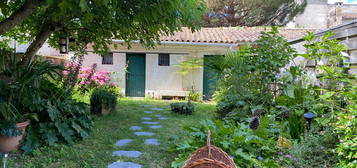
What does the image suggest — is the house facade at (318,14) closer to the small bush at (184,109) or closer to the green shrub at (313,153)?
the small bush at (184,109)

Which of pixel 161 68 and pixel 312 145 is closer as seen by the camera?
pixel 312 145

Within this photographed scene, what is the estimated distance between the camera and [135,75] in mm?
9594

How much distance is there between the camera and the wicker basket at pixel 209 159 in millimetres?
1669

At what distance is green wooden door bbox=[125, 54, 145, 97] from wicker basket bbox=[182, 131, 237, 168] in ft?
25.5

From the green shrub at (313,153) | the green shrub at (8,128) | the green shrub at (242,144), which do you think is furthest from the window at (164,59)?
the green shrub at (313,153)

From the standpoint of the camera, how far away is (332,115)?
8.20 feet

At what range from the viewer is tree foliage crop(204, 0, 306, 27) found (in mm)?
14273

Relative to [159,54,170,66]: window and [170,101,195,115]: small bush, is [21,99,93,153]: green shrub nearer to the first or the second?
[170,101,195,115]: small bush

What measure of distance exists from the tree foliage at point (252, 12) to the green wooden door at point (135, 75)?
22.1ft

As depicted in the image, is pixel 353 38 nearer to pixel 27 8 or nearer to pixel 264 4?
pixel 27 8

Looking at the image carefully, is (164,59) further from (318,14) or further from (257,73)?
(318,14)

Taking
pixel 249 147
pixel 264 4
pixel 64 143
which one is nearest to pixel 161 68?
pixel 64 143

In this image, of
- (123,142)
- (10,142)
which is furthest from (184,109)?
(10,142)

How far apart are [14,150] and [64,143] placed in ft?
1.91
